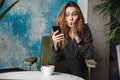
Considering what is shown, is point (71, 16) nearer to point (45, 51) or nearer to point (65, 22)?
point (65, 22)

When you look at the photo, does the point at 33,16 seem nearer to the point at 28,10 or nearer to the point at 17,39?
the point at 28,10

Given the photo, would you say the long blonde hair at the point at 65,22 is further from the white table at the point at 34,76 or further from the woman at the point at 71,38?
the white table at the point at 34,76

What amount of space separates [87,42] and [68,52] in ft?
0.86

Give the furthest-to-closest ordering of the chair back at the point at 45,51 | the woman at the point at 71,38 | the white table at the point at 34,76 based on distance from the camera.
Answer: the chair back at the point at 45,51 → the woman at the point at 71,38 → the white table at the point at 34,76

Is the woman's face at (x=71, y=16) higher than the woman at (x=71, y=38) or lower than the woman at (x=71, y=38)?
higher

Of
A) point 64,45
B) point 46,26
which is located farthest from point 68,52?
point 46,26

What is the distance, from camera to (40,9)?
350cm

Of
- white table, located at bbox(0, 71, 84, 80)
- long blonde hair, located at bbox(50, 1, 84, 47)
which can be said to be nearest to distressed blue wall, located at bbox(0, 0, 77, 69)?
long blonde hair, located at bbox(50, 1, 84, 47)

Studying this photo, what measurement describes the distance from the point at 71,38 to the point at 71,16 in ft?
0.87

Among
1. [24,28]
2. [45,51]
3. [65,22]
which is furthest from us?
[24,28]

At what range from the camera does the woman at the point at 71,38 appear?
3.07 meters

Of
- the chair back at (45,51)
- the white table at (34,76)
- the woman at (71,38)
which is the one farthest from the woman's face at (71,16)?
the white table at (34,76)

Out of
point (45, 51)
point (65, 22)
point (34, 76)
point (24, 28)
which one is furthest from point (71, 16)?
point (34, 76)

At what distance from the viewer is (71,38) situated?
311 cm
